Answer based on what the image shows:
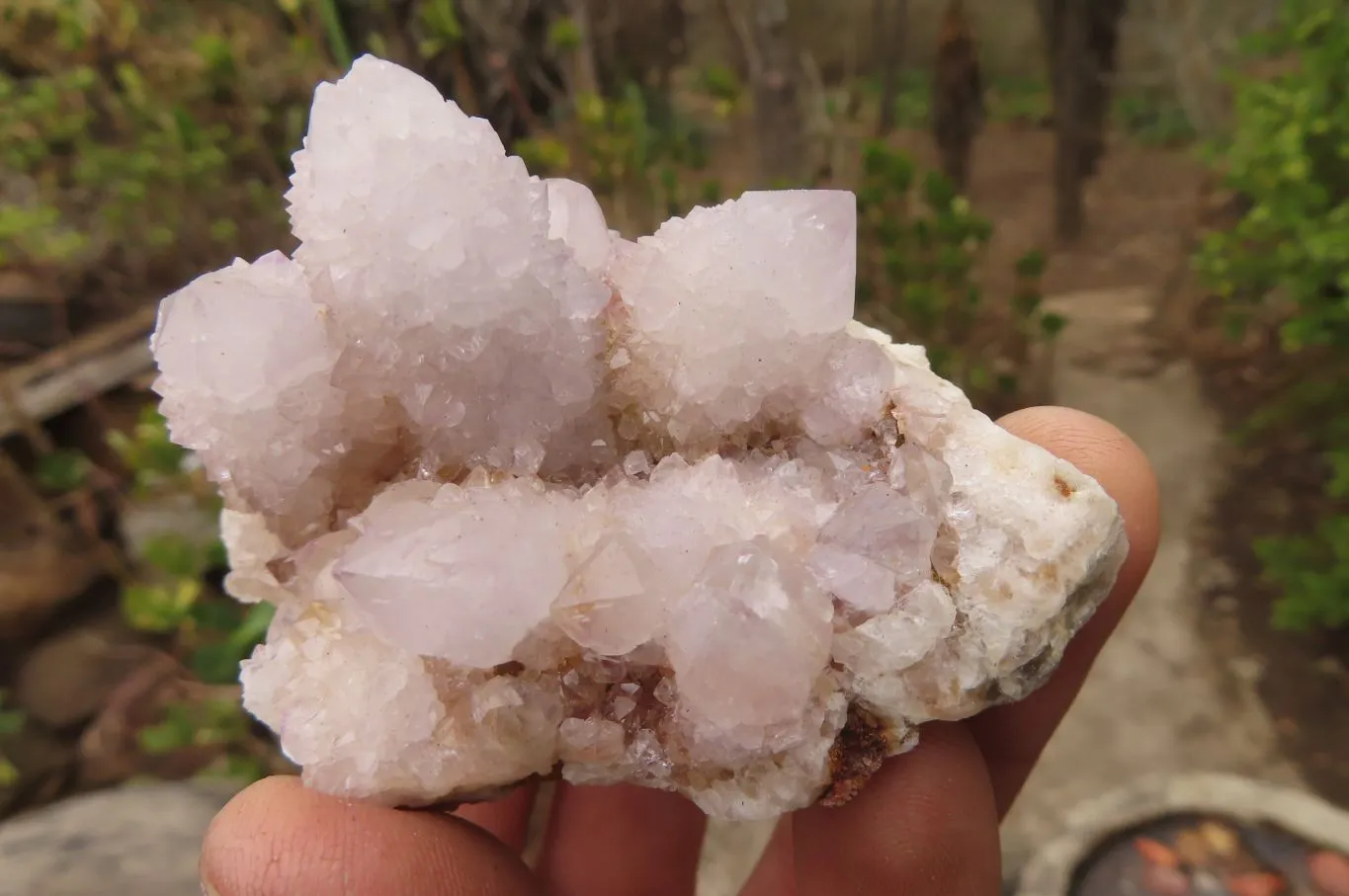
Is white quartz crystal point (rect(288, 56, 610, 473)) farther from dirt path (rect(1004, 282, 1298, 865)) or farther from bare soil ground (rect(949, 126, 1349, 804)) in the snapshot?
bare soil ground (rect(949, 126, 1349, 804))

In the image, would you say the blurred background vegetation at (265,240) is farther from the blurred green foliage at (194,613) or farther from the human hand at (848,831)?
the human hand at (848,831)

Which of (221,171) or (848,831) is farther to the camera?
Result: (221,171)

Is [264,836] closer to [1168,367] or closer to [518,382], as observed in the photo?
[518,382]

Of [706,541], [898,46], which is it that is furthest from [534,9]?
[706,541]

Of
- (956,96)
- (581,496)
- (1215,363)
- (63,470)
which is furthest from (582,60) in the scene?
(581,496)

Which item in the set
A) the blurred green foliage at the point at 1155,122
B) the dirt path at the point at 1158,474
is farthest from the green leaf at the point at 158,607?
the blurred green foliage at the point at 1155,122

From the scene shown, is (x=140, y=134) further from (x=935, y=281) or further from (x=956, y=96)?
(x=956, y=96)
